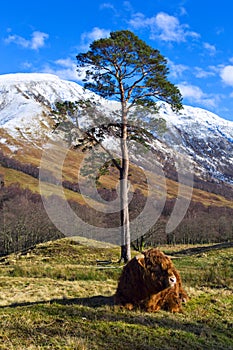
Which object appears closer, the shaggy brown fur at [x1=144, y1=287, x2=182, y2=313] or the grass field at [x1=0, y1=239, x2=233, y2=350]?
the grass field at [x1=0, y1=239, x2=233, y2=350]

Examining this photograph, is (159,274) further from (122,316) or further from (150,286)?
(122,316)

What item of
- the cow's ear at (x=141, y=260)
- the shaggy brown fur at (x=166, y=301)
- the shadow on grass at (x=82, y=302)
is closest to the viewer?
the shaggy brown fur at (x=166, y=301)

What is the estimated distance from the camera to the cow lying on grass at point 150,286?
11.6 m

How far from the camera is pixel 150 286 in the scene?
11.6 m

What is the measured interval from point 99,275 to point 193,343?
11.7 m

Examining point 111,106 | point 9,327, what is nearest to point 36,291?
point 9,327

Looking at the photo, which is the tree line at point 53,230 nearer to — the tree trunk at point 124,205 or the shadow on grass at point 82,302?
the tree trunk at point 124,205

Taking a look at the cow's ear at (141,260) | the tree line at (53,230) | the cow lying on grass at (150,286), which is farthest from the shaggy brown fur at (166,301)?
the tree line at (53,230)

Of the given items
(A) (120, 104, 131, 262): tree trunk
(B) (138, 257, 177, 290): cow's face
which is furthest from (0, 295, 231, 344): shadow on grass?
(A) (120, 104, 131, 262): tree trunk

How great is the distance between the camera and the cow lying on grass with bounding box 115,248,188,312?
1159 cm

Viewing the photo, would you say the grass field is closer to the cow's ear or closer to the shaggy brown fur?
the shaggy brown fur

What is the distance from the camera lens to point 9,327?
351 inches

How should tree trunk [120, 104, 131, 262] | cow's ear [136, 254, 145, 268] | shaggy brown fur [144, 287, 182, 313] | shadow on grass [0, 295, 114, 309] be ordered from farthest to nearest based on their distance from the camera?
tree trunk [120, 104, 131, 262], shadow on grass [0, 295, 114, 309], cow's ear [136, 254, 145, 268], shaggy brown fur [144, 287, 182, 313]

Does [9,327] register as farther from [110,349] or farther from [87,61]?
[87,61]
